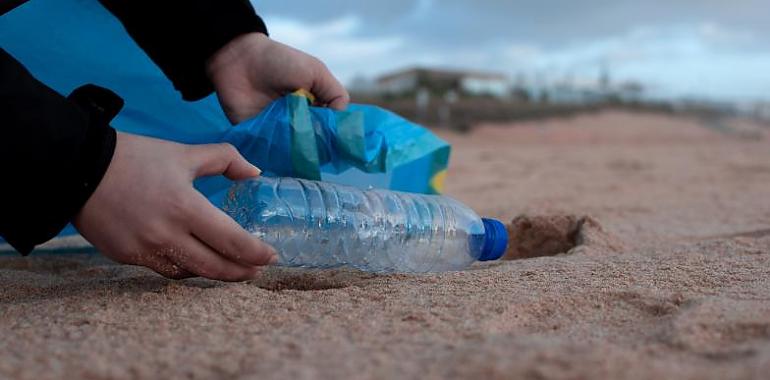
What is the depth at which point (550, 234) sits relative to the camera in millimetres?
2344

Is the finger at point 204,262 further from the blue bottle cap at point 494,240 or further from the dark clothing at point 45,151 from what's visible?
the blue bottle cap at point 494,240

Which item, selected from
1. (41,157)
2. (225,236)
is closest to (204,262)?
(225,236)

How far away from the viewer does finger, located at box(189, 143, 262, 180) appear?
1.31m

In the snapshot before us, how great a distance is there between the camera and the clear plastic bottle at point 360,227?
1.71m

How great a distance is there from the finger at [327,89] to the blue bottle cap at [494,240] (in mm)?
539

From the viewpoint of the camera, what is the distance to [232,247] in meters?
1.29

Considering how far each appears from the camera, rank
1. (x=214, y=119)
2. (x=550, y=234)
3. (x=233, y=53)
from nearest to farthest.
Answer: (x=233, y=53) < (x=214, y=119) < (x=550, y=234)

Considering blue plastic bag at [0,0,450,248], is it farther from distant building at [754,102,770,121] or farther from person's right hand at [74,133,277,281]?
distant building at [754,102,770,121]

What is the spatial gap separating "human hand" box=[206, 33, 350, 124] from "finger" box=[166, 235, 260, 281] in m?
0.66

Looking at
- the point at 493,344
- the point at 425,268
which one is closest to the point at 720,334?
the point at 493,344

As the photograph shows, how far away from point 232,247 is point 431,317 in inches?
15.2

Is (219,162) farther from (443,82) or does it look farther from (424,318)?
(443,82)

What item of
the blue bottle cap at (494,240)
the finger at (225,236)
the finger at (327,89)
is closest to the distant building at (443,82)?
the finger at (327,89)

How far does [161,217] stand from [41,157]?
0.22m
